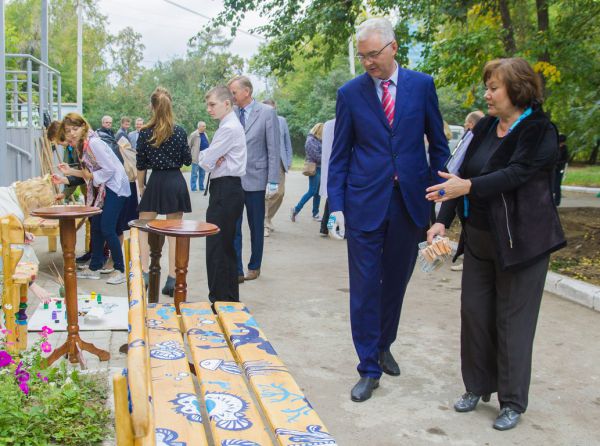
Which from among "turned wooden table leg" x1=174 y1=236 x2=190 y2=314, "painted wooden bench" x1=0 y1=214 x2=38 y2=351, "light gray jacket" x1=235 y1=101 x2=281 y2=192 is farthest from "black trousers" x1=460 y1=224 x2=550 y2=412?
"light gray jacket" x1=235 y1=101 x2=281 y2=192

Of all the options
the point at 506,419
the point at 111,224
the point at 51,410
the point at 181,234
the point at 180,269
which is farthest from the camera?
the point at 111,224

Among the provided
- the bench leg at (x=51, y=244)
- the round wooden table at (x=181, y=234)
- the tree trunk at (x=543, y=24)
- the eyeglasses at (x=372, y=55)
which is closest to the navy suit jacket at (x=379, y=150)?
the eyeglasses at (x=372, y=55)

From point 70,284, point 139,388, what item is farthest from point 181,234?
point 139,388

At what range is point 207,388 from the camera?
9.98ft

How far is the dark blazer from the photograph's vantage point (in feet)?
12.4

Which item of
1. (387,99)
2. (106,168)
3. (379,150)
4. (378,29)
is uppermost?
(378,29)

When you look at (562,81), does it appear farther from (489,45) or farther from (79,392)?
(79,392)

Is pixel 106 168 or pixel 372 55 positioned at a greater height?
pixel 372 55

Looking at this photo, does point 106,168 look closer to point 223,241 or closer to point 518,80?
point 223,241

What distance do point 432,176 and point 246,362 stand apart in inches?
72.5

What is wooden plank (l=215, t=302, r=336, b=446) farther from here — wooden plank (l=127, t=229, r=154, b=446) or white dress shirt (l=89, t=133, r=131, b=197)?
white dress shirt (l=89, t=133, r=131, b=197)

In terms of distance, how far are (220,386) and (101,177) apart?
15.0ft

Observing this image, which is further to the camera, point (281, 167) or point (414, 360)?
point (281, 167)

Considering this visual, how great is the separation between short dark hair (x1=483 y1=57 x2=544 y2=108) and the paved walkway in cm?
174
